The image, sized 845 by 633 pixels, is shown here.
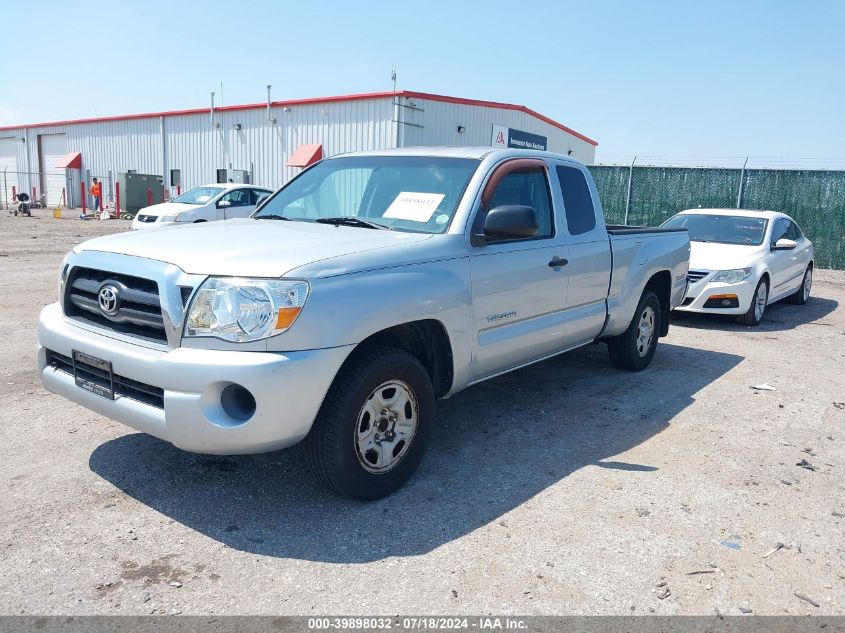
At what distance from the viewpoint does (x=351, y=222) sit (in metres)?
4.52

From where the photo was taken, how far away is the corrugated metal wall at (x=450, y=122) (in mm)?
23016

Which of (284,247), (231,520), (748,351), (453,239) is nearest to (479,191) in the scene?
(453,239)

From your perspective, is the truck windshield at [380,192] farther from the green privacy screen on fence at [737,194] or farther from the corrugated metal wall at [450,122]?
the corrugated metal wall at [450,122]

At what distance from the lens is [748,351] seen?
26.7 ft

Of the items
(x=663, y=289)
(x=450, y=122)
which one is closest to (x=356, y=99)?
(x=450, y=122)

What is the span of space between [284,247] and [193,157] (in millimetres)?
29440

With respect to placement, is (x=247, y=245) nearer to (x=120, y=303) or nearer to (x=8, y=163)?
(x=120, y=303)

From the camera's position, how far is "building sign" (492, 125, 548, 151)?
88.6ft

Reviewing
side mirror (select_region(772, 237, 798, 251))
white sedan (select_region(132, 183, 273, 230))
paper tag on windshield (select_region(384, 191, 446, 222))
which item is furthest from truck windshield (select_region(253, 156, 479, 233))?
white sedan (select_region(132, 183, 273, 230))

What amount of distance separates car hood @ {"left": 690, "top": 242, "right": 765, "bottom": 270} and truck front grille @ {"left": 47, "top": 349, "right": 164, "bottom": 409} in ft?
25.6

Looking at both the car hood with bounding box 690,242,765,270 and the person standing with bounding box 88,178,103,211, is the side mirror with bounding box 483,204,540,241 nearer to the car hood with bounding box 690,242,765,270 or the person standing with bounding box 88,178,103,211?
the car hood with bounding box 690,242,765,270

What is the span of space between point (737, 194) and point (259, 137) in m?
17.8

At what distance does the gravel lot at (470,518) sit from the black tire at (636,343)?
0.75m

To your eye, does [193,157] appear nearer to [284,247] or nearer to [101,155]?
[101,155]
